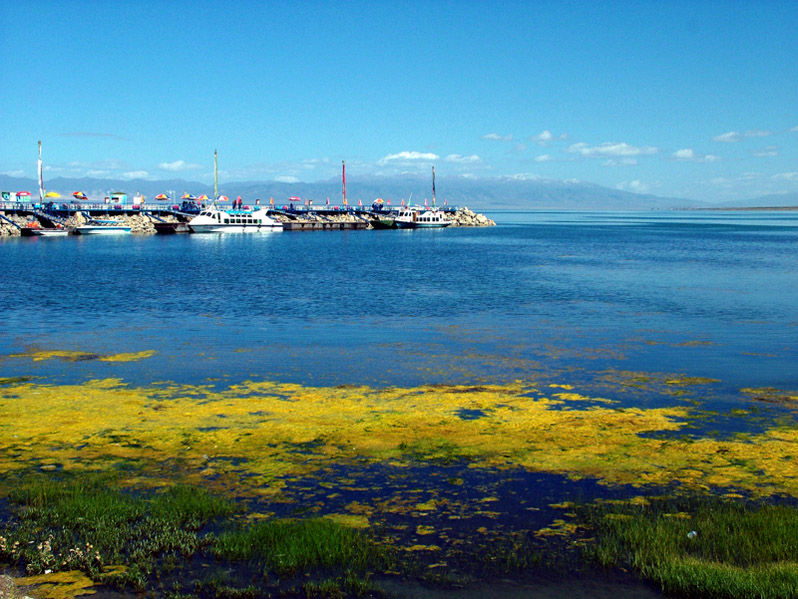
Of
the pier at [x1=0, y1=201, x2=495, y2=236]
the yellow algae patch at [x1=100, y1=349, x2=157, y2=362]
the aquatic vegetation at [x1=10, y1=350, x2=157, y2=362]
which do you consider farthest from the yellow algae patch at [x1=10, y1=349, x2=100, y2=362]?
the pier at [x1=0, y1=201, x2=495, y2=236]

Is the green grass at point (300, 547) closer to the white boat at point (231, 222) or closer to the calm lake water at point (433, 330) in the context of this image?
the calm lake water at point (433, 330)

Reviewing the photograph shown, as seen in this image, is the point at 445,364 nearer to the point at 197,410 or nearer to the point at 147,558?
the point at 197,410

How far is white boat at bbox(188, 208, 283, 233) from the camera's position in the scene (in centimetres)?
12975

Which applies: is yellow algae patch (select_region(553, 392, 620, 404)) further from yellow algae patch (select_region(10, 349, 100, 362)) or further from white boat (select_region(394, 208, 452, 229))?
white boat (select_region(394, 208, 452, 229))

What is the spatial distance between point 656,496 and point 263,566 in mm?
6648

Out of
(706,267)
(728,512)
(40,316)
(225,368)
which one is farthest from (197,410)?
(706,267)

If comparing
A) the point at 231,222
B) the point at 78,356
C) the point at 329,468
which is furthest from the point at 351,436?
the point at 231,222

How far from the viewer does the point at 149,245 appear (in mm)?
100938

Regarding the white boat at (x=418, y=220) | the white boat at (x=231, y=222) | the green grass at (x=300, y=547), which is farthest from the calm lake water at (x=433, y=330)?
the white boat at (x=418, y=220)

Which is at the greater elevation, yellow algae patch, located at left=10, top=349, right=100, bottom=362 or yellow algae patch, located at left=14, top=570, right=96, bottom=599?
yellow algae patch, located at left=10, top=349, right=100, bottom=362

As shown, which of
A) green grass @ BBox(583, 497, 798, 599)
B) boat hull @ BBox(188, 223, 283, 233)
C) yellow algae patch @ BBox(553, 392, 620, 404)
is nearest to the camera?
green grass @ BBox(583, 497, 798, 599)

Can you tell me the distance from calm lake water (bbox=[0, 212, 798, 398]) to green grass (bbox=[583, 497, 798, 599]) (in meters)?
9.70

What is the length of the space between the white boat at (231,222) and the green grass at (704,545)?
410 feet

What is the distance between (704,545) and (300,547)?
574 centimetres
